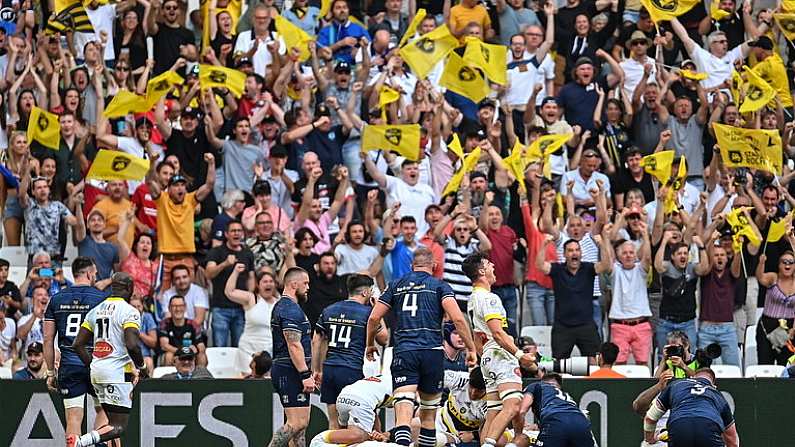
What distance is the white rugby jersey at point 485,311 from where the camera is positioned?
19.5 meters

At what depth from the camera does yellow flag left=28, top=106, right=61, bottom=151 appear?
2483 centimetres

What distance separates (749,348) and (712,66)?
A: 538cm

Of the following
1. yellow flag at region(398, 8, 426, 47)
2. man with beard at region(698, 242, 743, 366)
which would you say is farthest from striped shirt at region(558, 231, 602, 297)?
yellow flag at region(398, 8, 426, 47)

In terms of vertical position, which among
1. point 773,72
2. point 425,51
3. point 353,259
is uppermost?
point 425,51

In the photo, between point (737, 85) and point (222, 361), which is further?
point (737, 85)

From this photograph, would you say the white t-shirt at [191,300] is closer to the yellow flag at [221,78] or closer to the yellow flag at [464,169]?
the yellow flag at [221,78]

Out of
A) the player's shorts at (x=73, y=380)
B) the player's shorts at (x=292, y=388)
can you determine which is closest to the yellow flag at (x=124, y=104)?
the player's shorts at (x=73, y=380)

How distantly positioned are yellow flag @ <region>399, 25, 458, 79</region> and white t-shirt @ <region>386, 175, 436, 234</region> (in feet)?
6.39

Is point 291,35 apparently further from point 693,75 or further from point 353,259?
point 693,75

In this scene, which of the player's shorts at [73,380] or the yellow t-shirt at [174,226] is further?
the yellow t-shirt at [174,226]

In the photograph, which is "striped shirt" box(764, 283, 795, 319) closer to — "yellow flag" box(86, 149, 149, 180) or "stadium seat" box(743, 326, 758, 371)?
"stadium seat" box(743, 326, 758, 371)

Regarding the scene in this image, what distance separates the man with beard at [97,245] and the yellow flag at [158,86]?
6.10 ft

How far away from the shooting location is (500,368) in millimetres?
19734

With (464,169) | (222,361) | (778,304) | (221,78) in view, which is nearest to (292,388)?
(222,361)
